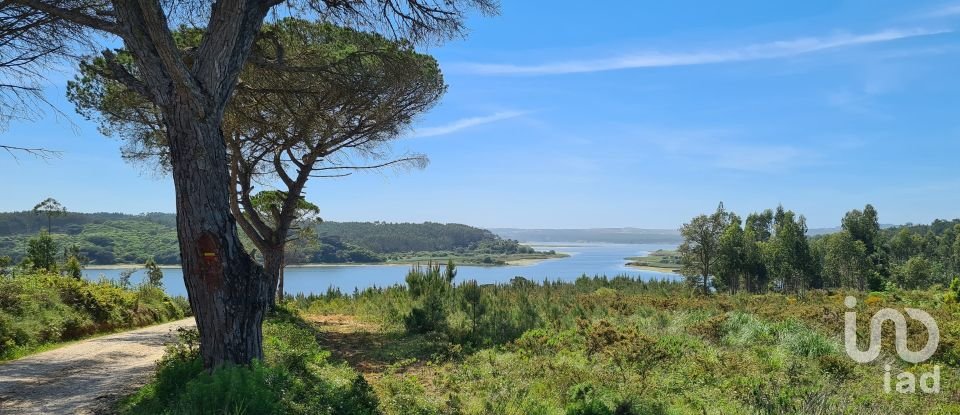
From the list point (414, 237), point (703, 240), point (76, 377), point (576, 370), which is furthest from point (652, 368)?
point (414, 237)

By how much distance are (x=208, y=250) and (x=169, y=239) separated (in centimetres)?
5055

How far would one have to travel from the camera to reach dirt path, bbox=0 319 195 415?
5164 mm

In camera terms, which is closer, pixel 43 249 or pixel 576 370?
pixel 576 370

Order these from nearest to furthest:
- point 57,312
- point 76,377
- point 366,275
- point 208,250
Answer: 1. point 208,250
2. point 76,377
3. point 57,312
4. point 366,275

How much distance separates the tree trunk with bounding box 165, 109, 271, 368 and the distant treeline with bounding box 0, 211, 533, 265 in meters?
14.8

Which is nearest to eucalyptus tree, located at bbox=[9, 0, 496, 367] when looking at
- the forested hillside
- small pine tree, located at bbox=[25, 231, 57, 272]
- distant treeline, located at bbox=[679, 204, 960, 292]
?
small pine tree, located at bbox=[25, 231, 57, 272]

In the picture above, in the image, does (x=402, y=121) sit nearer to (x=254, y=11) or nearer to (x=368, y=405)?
(x=254, y=11)

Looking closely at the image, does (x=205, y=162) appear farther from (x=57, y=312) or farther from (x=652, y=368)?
(x=57, y=312)

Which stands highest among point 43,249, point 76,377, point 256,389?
point 43,249

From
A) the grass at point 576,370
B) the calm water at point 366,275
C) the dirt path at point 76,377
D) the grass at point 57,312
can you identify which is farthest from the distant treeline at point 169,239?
the grass at point 576,370

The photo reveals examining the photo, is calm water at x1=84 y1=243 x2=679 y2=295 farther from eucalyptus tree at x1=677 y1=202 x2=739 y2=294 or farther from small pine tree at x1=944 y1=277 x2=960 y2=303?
small pine tree at x1=944 y1=277 x2=960 y2=303

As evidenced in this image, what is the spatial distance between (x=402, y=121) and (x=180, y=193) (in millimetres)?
9209

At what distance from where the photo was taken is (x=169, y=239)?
48750mm

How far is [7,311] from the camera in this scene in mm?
8844
